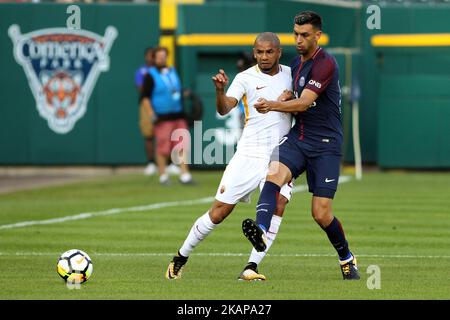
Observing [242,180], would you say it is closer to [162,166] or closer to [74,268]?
[74,268]

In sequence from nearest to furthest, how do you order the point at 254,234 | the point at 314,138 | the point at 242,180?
the point at 254,234, the point at 314,138, the point at 242,180

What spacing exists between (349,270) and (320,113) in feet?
4.46

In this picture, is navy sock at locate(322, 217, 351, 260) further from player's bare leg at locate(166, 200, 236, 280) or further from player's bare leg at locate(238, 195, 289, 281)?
player's bare leg at locate(166, 200, 236, 280)

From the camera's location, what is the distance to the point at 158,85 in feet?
71.4

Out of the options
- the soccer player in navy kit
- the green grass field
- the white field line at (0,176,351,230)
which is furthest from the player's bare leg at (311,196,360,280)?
the white field line at (0,176,351,230)

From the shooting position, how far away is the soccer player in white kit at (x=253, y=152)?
11.0 meters

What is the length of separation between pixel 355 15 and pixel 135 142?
5013 mm

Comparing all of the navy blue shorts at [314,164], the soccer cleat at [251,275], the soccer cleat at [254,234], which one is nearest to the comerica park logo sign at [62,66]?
the navy blue shorts at [314,164]

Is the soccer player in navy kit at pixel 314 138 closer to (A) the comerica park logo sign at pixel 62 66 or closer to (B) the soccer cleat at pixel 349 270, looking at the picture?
(B) the soccer cleat at pixel 349 270

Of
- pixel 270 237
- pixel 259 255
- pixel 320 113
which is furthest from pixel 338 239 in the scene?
pixel 320 113

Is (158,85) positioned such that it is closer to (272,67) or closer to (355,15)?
(355,15)

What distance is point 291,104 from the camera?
420 inches

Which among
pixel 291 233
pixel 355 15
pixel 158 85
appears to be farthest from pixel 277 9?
pixel 291 233
